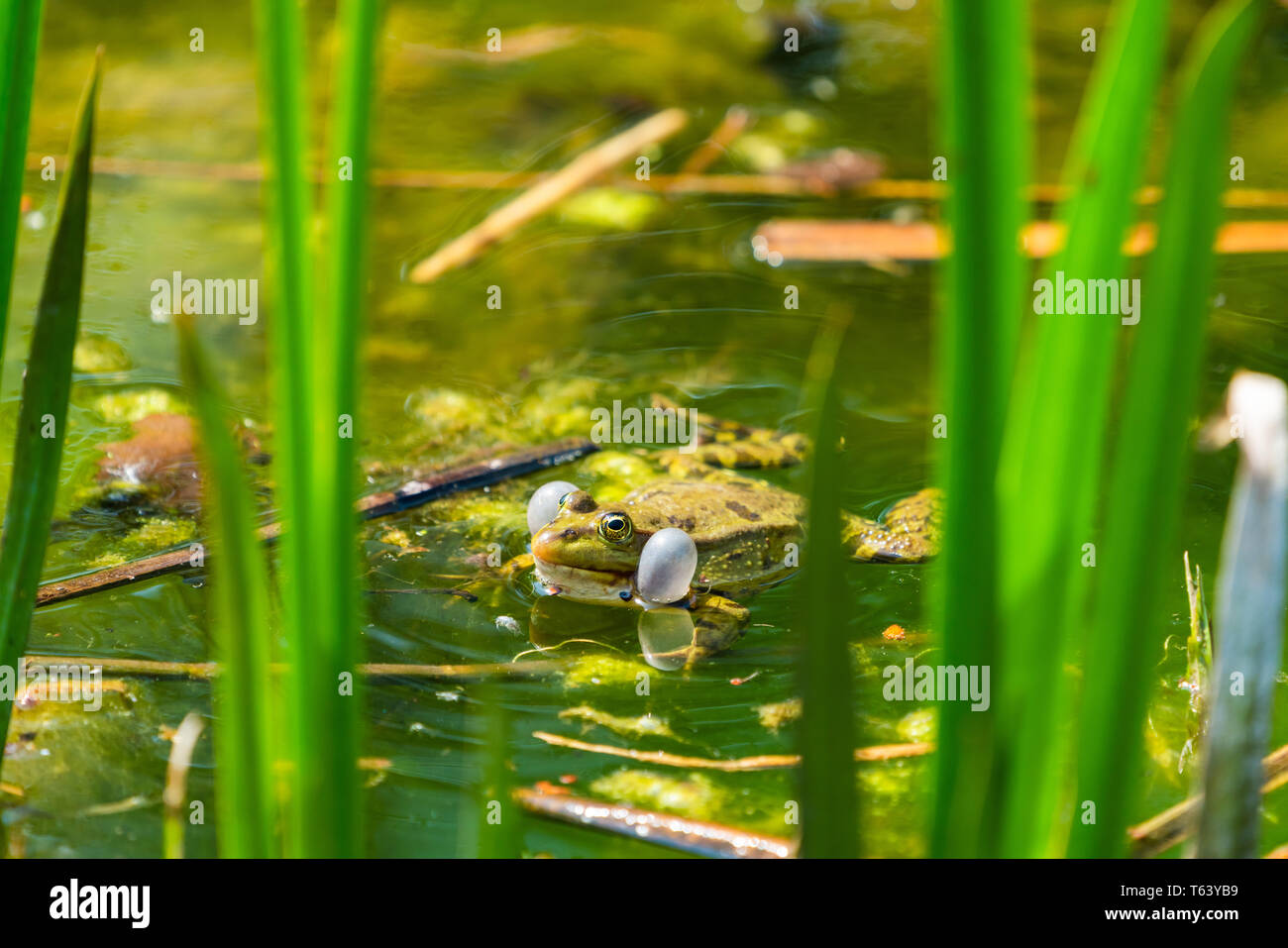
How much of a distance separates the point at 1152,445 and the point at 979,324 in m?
0.16

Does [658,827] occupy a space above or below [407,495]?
below

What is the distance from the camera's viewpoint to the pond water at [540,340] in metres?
2.25

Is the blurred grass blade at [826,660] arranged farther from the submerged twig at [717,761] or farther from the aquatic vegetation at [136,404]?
the aquatic vegetation at [136,404]

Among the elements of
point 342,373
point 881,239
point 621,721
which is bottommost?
point 621,721

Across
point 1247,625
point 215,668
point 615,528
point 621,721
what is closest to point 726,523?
point 615,528

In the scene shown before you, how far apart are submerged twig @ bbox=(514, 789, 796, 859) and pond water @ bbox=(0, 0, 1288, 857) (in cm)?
3

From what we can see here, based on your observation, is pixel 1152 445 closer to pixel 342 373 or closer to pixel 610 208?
pixel 342 373

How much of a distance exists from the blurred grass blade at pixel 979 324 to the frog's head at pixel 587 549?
193 centimetres

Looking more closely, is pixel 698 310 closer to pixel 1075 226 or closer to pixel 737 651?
pixel 737 651

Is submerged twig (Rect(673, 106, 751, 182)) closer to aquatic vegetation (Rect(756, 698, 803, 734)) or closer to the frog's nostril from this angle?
the frog's nostril

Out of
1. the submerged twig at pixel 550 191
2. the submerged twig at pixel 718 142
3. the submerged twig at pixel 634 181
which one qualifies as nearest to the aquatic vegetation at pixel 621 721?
the submerged twig at pixel 550 191

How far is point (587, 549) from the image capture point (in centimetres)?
282

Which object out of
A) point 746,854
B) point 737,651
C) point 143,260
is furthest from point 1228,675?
point 143,260
